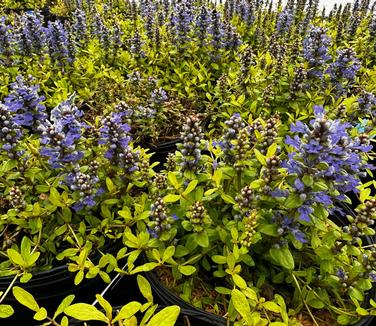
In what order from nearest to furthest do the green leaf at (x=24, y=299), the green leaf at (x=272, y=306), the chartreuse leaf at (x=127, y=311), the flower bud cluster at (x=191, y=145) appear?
the chartreuse leaf at (x=127, y=311) < the green leaf at (x=24, y=299) < the green leaf at (x=272, y=306) < the flower bud cluster at (x=191, y=145)

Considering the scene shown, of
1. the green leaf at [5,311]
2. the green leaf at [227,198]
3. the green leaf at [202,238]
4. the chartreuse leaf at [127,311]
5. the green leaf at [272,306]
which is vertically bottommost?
the green leaf at [5,311]

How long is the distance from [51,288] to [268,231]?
1.22 metres

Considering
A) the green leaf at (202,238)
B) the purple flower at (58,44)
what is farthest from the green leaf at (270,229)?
the purple flower at (58,44)

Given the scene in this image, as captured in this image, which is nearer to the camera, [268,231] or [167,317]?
[167,317]

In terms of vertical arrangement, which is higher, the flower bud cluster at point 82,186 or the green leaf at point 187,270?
the flower bud cluster at point 82,186

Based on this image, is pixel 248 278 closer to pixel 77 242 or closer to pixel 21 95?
pixel 77 242

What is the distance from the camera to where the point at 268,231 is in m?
1.54

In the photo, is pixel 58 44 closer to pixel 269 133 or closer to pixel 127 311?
pixel 269 133

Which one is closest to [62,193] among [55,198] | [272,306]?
[55,198]

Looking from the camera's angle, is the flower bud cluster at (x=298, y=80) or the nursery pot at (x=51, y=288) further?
the flower bud cluster at (x=298, y=80)

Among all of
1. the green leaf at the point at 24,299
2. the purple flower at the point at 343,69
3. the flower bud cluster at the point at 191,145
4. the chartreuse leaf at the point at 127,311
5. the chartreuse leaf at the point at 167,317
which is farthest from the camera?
the purple flower at the point at 343,69

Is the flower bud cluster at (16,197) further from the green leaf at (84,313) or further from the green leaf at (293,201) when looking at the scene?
the green leaf at (293,201)

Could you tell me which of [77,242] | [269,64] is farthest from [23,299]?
[269,64]

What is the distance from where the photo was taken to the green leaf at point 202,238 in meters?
1.56
